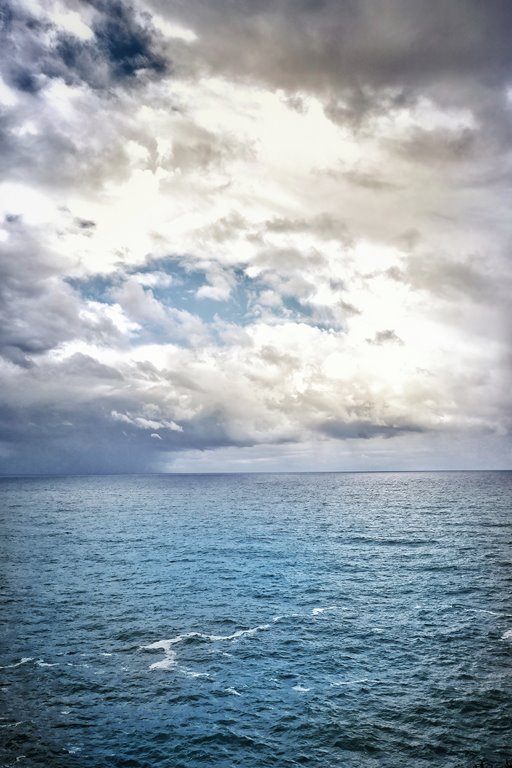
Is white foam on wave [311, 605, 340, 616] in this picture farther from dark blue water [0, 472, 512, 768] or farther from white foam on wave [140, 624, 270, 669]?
white foam on wave [140, 624, 270, 669]

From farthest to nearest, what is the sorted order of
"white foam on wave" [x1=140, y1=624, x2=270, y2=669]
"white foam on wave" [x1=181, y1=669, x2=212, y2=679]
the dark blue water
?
"white foam on wave" [x1=140, y1=624, x2=270, y2=669] → "white foam on wave" [x1=181, y1=669, x2=212, y2=679] → the dark blue water

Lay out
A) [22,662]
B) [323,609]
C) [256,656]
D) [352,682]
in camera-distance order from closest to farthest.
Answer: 1. [352,682]
2. [22,662]
3. [256,656]
4. [323,609]

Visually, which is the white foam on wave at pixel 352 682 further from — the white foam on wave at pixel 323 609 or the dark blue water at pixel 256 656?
the white foam on wave at pixel 323 609

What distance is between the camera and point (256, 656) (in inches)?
1841

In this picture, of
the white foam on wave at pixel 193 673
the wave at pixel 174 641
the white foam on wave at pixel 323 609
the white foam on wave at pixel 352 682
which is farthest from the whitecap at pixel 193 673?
the white foam on wave at pixel 323 609

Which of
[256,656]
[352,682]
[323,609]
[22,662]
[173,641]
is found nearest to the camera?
[352,682]

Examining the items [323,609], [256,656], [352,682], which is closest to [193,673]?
[256,656]

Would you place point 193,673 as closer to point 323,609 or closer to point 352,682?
point 352,682

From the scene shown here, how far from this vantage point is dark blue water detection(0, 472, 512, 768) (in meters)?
32.9

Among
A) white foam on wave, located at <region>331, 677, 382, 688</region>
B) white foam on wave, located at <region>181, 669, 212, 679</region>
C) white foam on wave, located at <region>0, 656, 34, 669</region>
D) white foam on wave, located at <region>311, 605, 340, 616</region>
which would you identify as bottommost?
white foam on wave, located at <region>311, 605, 340, 616</region>

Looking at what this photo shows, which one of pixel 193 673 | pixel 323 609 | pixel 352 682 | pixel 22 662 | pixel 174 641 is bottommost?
pixel 323 609

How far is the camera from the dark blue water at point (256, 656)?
108ft

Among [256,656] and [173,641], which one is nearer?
[256,656]

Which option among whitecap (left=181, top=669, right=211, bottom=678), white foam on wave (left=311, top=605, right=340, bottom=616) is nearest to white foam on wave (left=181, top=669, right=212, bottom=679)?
whitecap (left=181, top=669, right=211, bottom=678)
